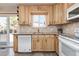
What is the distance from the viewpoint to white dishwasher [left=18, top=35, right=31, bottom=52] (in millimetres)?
5988

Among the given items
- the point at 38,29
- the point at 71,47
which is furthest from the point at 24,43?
the point at 71,47

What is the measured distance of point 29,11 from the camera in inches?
252

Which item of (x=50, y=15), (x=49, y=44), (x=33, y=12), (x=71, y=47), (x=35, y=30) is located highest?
(x=33, y=12)

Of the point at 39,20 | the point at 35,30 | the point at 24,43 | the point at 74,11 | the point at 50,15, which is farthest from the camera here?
the point at 39,20

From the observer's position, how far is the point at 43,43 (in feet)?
20.0

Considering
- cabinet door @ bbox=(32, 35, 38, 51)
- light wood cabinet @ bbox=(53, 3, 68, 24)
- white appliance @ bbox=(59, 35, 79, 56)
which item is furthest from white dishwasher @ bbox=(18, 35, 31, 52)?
white appliance @ bbox=(59, 35, 79, 56)

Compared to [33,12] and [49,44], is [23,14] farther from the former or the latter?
[49,44]

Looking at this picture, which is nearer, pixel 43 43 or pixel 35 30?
pixel 43 43

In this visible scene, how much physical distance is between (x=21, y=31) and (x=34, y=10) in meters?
1.02

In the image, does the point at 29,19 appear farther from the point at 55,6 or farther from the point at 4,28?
the point at 4,28

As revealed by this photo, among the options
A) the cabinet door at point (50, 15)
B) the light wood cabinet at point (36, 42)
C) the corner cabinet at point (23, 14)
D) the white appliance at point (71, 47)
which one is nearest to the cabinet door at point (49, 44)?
the light wood cabinet at point (36, 42)

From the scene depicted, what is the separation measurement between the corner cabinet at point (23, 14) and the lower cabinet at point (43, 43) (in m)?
0.75

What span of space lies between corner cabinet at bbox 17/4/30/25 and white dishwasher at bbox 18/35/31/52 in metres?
0.63

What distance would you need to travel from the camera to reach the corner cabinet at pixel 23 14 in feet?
20.6
